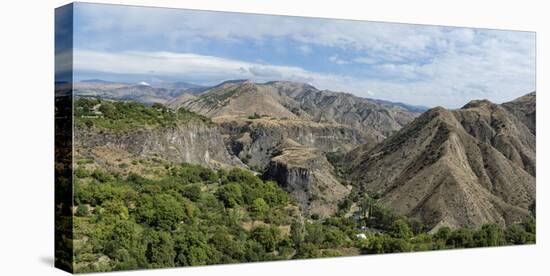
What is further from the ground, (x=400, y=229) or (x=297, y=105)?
(x=297, y=105)

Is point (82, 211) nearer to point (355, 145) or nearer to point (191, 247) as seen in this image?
point (191, 247)

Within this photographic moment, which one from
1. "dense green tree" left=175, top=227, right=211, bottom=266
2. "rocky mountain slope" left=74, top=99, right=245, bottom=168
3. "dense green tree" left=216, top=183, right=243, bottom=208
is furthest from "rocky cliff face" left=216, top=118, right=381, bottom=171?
"dense green tree" left=175, top=227, right=211, bottom=266

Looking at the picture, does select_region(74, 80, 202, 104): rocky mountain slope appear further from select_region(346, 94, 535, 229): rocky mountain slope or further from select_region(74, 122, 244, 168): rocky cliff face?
select_region(346, 94, 535, 229): rocky mountain slope

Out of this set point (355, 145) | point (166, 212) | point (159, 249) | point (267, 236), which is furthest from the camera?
point (355, 145)

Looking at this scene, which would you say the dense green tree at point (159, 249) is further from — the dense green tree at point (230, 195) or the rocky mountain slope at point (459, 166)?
the rocky mountain slope at point (459, 166)

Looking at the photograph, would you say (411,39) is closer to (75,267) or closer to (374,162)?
(374,162)

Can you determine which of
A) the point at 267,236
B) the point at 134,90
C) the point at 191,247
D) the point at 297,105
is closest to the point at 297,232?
the point at 267,236

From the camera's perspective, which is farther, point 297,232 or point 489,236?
point 489,236
